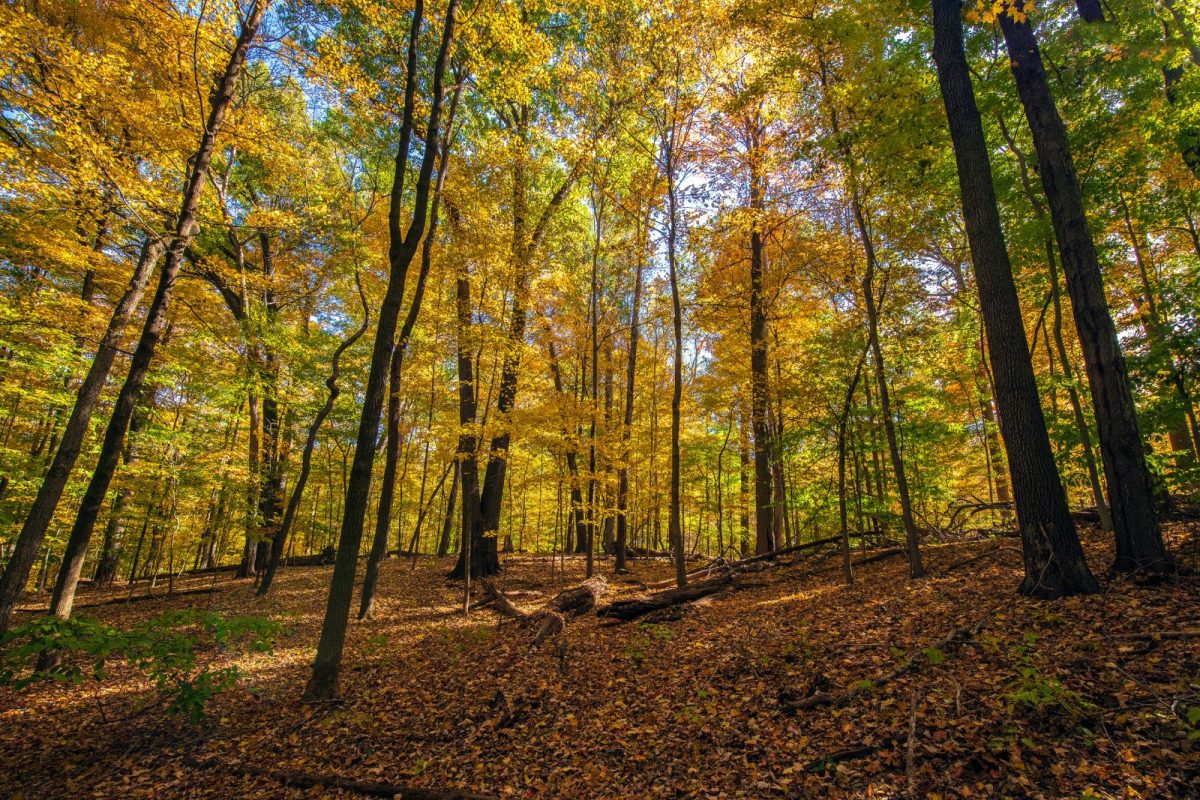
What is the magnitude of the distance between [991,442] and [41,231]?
25.4 metres

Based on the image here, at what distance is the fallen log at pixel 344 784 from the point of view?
4156mm

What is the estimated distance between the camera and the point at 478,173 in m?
12.1

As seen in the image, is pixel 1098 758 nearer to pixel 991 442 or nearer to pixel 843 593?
pixel 843 593

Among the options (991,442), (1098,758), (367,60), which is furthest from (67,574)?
(991,442)

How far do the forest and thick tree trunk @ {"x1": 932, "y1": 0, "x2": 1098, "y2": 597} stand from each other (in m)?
0.04

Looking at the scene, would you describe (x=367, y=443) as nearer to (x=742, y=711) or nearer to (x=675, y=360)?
(x=742, y=711)

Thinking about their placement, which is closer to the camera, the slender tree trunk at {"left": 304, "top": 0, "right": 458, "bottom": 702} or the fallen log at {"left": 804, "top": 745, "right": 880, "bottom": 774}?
the fallen log at {"left": 804, "top": 745, "right": 880, "bottom": 774}

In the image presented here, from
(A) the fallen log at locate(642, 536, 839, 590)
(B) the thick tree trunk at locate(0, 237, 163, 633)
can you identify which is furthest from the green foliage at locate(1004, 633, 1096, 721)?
(B) the thick tree trunk at locate(0, 237, 163, 633)

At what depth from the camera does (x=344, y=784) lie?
4.53 meters

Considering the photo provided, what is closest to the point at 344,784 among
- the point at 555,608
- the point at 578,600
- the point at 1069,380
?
the point at 555,608

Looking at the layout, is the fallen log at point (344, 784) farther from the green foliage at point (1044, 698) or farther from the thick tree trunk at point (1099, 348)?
the thick tree trunk at point (1099, 348)

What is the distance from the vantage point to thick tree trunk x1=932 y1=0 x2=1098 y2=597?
17.5 feet

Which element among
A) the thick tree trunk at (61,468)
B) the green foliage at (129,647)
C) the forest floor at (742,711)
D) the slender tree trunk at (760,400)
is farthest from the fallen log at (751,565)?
the thick tree trunk at (61,468)

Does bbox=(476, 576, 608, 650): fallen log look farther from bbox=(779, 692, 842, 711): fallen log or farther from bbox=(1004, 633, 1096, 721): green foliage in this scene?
bbox=(1004, 633, 1096, 721): green foliage
